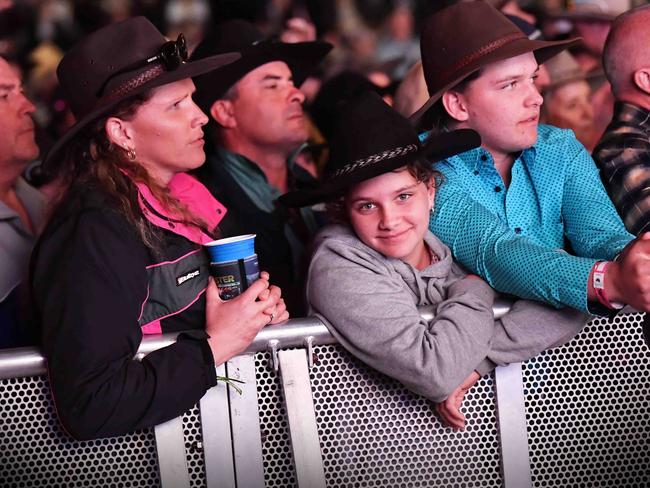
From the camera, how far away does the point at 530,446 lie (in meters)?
2.59

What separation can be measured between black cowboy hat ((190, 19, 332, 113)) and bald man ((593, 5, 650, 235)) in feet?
4.70

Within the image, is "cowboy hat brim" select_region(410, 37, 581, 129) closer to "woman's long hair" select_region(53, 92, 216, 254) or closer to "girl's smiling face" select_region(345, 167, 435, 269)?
"girl's smiling face" select_region(345, 167, 435, 269)

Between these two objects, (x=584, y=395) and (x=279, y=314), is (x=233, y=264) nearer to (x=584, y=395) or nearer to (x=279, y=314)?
(x=279, y=314)

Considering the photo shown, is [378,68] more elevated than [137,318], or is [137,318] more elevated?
[137,318]

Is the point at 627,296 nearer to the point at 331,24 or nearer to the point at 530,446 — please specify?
the point at 530,446

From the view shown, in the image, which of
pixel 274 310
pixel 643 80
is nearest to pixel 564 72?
pixel 643 80

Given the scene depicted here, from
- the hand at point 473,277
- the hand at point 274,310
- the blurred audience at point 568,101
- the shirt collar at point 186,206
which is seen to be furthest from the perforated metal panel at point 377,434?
the blurred audience at point 568,101

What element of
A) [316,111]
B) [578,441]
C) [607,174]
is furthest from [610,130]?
[316,111]

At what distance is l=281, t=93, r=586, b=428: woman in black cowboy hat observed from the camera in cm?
245

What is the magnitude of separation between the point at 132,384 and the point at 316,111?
10.9 ft

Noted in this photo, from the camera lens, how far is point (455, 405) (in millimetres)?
2488

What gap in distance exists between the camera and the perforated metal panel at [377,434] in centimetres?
251

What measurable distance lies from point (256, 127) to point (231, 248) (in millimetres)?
1737

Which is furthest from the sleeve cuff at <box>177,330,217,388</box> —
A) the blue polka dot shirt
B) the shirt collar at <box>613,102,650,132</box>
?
the shirt collar at <box>613,102,650,132</box>
